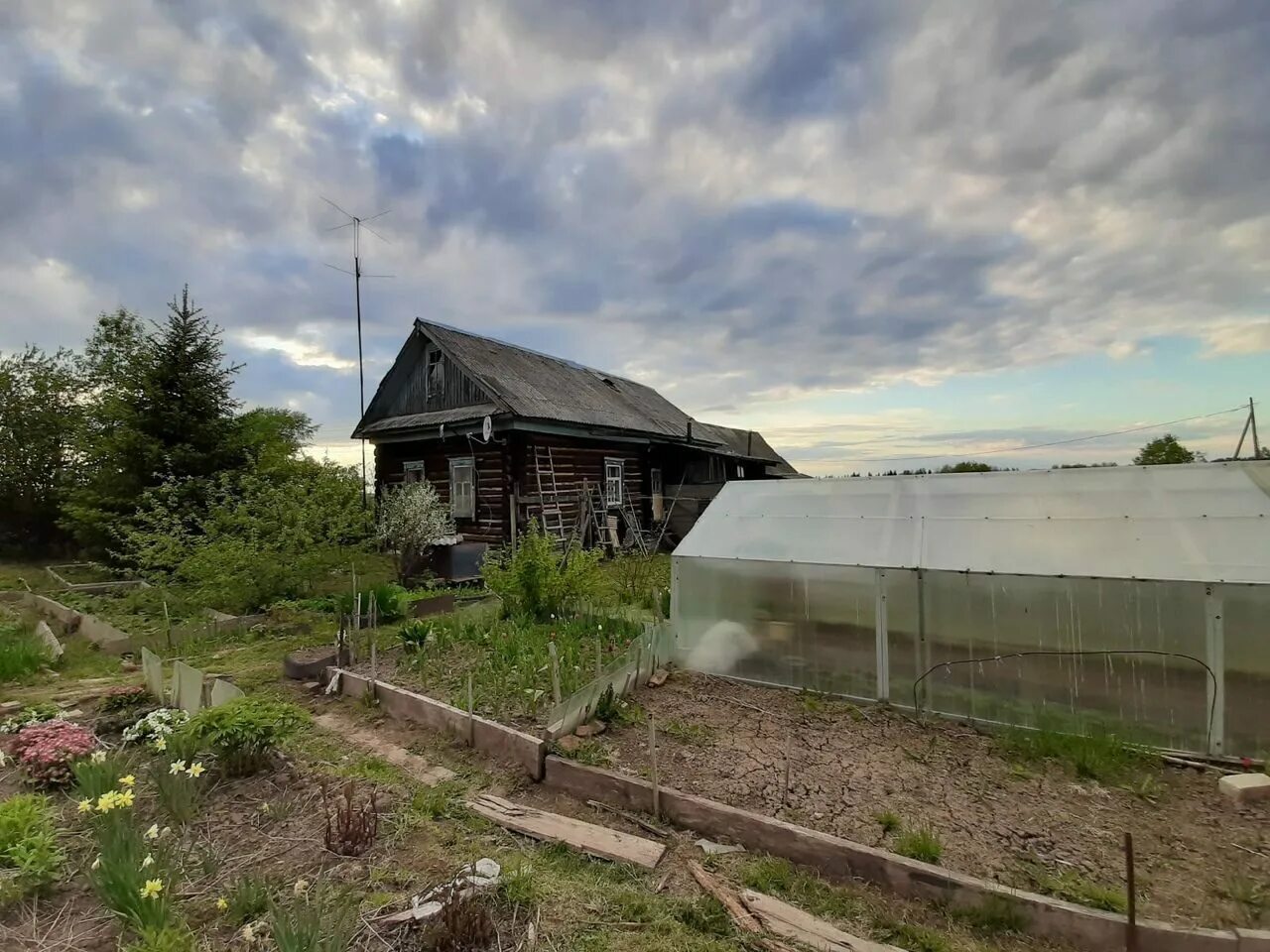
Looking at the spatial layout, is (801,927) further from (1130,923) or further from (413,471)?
(413,471)

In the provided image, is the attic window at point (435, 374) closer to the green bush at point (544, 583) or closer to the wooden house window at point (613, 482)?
the wooden house window at point (613, 482)

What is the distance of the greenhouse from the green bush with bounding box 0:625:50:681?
7284 millimetres

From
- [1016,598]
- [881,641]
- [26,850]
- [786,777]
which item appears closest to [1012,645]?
[1016,598]

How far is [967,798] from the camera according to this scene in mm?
3693

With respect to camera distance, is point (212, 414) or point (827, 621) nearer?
point (827, 621)

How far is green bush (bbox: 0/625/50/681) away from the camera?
6273mm

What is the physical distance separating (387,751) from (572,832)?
6.72 ft

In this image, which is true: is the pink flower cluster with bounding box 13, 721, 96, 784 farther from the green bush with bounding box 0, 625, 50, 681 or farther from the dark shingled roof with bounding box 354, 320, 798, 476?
the dark shingled roof with bounding box 354, 320, 798, 476

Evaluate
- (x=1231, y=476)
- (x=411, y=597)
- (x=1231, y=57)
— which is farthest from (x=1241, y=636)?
(x=411, y=597)

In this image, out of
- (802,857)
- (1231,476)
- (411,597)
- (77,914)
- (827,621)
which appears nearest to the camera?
(77,914)

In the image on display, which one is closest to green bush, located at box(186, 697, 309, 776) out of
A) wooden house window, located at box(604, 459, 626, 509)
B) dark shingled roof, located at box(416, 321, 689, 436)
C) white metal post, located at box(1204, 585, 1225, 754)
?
white metal post, located at box(1204, 585, 1225, 754)

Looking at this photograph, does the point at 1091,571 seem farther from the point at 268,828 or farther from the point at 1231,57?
the point at 268,828

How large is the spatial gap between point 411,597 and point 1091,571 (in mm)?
8887

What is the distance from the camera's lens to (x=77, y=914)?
2635 millimetres
